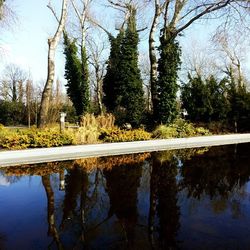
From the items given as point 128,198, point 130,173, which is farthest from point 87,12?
point 128,198

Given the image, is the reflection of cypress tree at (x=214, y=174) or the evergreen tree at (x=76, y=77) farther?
the evergreen tree at (x=76, y=77)

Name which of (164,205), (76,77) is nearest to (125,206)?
(164,205)

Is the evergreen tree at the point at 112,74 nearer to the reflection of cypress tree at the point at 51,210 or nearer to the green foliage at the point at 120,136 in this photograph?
the green foliage at the point at 120,136

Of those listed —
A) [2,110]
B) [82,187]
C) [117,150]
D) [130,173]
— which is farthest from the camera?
[2,110]

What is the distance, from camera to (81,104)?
26.7 metres

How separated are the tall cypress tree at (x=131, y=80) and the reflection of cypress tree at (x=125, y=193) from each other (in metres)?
10.1

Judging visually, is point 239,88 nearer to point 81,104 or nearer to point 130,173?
point 81,104

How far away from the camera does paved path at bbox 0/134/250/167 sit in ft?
33.6

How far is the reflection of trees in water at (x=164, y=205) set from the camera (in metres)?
4.24

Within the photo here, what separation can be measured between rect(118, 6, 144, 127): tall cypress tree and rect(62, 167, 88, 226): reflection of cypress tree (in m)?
10.8

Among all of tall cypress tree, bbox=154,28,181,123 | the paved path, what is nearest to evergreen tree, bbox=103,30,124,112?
tall cypress tree, bbox=154,28,181,123

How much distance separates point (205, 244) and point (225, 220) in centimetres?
107

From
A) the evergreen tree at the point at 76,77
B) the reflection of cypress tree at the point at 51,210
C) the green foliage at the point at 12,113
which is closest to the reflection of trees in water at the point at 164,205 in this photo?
the reflection of cypress tree at the point at 51,210

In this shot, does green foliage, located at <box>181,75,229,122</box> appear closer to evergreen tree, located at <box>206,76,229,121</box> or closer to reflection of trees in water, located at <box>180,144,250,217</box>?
evergreen tree, located at <box>206,76,229,121</box>
